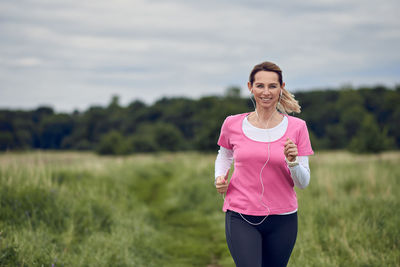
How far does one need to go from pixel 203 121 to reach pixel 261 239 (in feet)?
84.8

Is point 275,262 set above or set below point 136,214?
above

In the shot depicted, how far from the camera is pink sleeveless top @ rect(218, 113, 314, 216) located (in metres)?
2.68

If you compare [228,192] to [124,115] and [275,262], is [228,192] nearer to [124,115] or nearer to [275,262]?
[275,262]

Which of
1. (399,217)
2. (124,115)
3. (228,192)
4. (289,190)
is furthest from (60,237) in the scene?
(124,115)

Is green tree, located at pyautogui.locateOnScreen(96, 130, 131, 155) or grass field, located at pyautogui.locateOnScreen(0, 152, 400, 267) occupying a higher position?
grass field, located at pyautogui.locateOnScreen(0, 152, 400, 267)

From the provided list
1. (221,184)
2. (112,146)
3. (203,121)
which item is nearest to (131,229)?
(221,184)

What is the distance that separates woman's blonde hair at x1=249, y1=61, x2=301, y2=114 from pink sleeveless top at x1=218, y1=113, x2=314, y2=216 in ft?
0.71

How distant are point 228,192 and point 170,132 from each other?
128ft

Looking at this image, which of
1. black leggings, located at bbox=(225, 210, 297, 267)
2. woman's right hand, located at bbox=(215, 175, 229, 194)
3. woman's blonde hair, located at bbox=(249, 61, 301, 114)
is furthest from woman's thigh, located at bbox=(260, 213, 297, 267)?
woman's blonde hair, located at bbox=(249, 61, 301, 114)

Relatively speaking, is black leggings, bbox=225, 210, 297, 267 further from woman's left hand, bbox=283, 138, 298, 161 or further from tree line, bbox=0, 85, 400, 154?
tree line, bbox=0, 85, 400, 154

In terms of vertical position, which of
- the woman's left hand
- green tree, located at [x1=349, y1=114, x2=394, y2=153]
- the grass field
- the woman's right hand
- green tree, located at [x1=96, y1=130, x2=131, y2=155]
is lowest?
green tree, located at [x1=96, y1=130, x2=131, y2=155]

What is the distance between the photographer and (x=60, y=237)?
16.6 feet

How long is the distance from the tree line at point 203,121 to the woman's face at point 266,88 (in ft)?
69.4

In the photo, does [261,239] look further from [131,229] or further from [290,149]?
[131,229]
